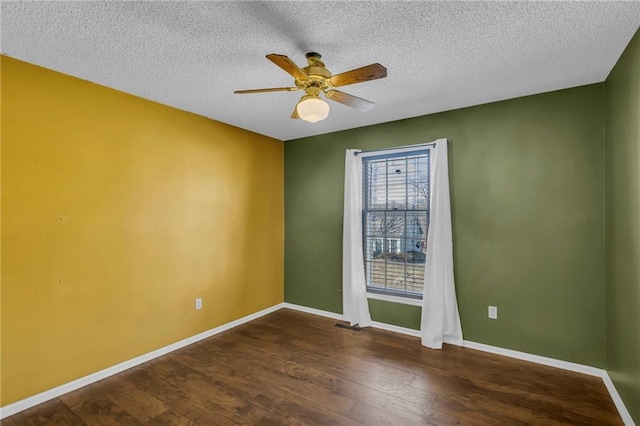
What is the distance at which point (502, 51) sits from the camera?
6.87 ft

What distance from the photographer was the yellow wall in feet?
7.20

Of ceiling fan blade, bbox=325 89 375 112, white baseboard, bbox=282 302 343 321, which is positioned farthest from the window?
ceiling fan blade, bbox=325 89 375 112

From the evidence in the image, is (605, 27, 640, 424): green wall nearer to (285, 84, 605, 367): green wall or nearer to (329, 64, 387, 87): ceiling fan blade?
(285, 84, 605, 367): green wall

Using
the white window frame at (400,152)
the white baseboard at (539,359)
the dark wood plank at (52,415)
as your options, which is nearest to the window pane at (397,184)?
the white window frame at (400,152)

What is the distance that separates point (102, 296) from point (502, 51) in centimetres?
369

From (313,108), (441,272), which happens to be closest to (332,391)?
(441,272)

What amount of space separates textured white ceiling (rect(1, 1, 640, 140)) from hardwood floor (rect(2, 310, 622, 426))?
2.53 meters

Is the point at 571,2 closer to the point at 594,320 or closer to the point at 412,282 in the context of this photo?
the point at 594,320

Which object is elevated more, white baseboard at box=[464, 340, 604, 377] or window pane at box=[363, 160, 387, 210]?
window pane at box=[363, 160, 387, 210]

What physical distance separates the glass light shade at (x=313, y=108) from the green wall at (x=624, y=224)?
6.32ft

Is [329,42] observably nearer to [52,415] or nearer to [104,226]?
[104,226]

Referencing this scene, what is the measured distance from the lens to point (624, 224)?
2125 millimetres

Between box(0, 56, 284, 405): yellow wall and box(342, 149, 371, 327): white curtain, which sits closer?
box(0, 56, 284, 405): yellow wall

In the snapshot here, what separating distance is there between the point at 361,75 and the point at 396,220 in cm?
224
